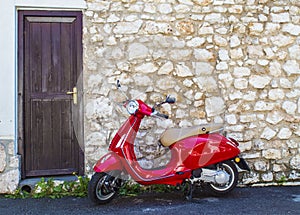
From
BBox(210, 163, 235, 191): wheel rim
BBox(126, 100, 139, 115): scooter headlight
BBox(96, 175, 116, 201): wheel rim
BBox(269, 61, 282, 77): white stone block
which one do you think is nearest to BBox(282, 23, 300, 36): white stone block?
BBox(269, 61, 282, 77): white stone block

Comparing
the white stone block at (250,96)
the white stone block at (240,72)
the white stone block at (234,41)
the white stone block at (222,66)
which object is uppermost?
the white stone block at (234,41)

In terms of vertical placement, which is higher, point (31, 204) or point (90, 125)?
point (90, 125)

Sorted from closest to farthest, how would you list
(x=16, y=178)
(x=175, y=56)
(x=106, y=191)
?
(x=106, y=191), (x=16, y=178), (x=175, y=56)

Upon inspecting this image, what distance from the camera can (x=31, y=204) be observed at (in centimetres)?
391

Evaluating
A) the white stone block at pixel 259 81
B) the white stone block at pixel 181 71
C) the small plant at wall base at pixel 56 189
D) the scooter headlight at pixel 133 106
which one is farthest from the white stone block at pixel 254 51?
the small plant at wall base at pixel 56 189

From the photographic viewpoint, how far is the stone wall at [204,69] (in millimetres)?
4410

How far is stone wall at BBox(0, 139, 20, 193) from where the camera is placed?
165 inches

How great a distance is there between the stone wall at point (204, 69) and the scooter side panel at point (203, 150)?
59 cm

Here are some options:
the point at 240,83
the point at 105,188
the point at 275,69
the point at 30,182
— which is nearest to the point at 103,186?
the point at 105,188

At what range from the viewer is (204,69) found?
4.57 meters

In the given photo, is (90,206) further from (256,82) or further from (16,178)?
(256,82)

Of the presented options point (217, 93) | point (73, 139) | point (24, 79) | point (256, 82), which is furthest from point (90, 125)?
point (256, 82)

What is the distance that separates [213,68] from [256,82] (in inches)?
22.0

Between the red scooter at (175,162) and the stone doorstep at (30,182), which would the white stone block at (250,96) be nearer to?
the red scooter at (175,162)
